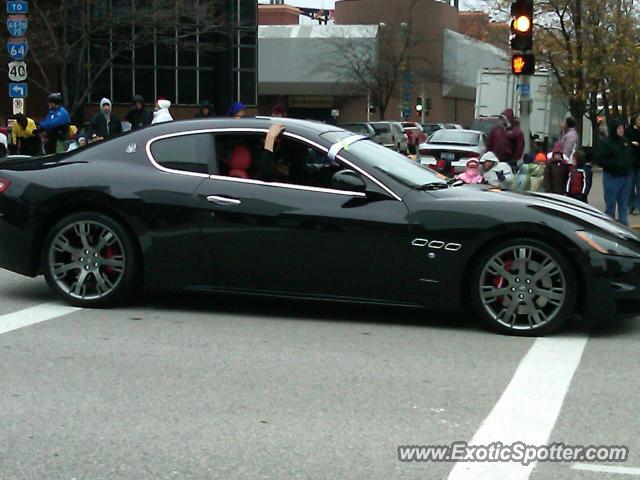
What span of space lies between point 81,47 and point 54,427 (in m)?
30.5

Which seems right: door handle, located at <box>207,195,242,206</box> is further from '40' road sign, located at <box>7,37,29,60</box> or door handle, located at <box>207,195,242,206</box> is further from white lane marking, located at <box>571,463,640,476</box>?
'40' road sign, located at <box>7,37,29,60</box>

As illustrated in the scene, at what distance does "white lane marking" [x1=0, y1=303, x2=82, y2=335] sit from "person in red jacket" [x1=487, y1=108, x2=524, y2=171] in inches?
355

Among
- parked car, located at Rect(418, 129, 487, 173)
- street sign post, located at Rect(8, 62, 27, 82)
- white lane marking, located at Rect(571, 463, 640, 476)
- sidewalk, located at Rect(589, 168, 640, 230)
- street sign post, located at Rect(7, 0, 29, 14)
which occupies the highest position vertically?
street sign post, located at Rect(7, 0, 29, 14)

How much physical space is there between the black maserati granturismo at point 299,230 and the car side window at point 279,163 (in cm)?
1

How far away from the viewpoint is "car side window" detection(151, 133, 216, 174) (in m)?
8.30

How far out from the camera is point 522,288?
25.0 ft

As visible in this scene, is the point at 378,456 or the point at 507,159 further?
the point at 507,159

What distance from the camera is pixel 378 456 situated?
5.03 meters

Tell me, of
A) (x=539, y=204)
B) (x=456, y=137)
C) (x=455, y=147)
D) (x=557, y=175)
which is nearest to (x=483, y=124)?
(x=456, y=137)

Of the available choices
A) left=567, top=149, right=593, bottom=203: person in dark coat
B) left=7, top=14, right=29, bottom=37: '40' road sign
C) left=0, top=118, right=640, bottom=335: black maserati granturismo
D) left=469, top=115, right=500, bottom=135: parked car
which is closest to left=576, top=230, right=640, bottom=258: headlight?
left=0, top=118, right=640, bottom=335: black maserati granturismo

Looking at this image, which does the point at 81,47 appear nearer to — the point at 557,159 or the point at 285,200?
the point at 557,159

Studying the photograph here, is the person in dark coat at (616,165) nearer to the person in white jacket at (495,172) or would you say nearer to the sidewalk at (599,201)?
the sidewalk at (599,201)

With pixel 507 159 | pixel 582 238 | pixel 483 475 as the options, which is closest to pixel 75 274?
pixel 582 238

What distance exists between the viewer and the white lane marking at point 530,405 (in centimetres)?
488
